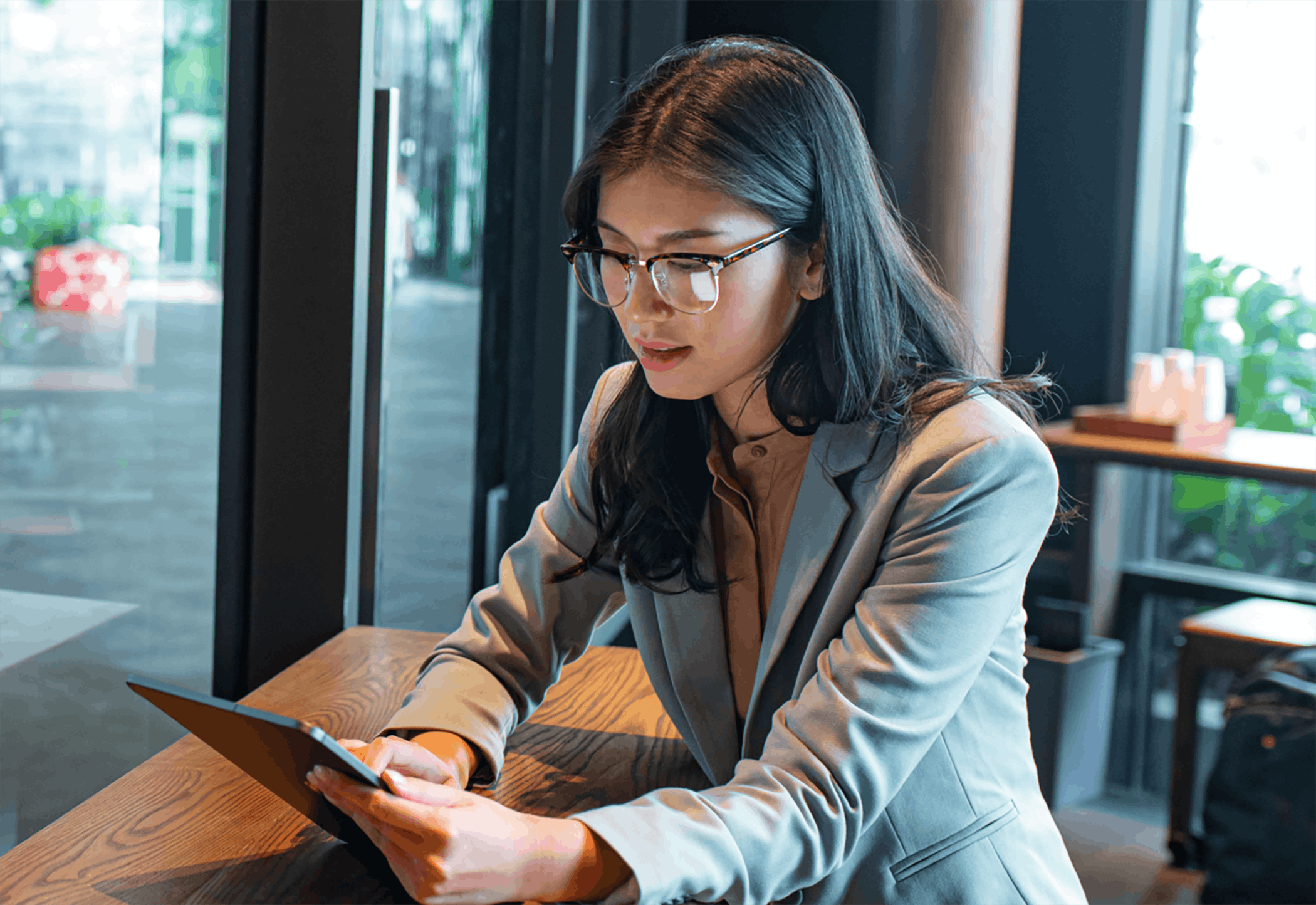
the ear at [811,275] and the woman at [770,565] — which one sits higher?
the ear at [811,275]

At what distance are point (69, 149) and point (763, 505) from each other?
860 millimetres

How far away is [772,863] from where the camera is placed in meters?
0.98

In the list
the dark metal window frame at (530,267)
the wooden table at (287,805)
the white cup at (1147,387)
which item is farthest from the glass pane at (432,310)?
the white cup at (1147,387)

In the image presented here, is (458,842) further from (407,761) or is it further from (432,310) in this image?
(432,310)

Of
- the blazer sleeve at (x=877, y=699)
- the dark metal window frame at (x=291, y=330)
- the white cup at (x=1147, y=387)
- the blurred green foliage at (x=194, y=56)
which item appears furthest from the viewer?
Answer: the white cup at (x=1147, y=387)

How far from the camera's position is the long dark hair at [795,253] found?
3.70 ft

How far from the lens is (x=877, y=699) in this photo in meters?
1.03

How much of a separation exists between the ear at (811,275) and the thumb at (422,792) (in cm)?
58

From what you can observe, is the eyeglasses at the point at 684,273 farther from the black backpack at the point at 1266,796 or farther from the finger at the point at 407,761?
the black backpack at the point at 1266,796

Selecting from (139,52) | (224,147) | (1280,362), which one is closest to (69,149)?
(139,52)

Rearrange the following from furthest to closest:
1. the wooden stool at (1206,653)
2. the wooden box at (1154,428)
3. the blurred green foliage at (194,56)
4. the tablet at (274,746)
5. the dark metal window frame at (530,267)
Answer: the wooden box at (1154,428), the wooden stool at (1206,653), the dark metal window frame at (530,267), the blurred green foliage at (194,56), the tablet at (274,746)

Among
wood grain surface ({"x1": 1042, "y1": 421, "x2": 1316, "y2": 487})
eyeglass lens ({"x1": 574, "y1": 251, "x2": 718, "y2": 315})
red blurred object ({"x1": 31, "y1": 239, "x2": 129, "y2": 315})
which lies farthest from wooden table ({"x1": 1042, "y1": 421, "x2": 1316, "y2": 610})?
red blurred object ({"x1": 31, "y1": 239, "x2": 129, "y2": 315})

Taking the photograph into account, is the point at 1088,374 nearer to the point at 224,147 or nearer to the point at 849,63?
the point at 849,63

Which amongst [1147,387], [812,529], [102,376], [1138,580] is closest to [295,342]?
[102,376]
